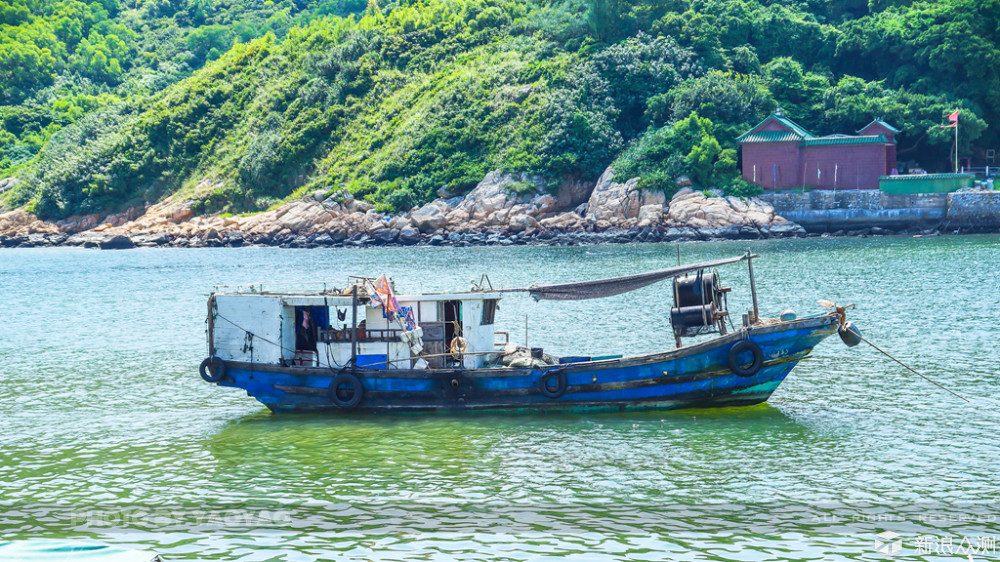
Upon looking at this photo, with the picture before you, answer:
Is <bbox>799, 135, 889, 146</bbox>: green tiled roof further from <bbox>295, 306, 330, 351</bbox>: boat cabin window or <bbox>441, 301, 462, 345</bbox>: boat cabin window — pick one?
<bbox>295, 306, 330, 351</bbox>: boat cabin window

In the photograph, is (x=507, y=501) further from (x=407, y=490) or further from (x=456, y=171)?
(x=456, y=171)

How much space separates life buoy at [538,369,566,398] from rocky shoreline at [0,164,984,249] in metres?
52.1

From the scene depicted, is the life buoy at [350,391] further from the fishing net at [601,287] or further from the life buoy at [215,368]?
the fishing net at [601,287]

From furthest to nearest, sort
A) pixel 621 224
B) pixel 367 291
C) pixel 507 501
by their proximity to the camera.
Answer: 1. pixel 621 224
2. pixel 367 291
3. pixel 507 501

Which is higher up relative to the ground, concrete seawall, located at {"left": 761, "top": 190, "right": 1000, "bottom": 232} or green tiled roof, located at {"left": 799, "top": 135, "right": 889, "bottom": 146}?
green tiled roof, located at {"left": 799, "top": 135, "right": 889, "bottom": 146}

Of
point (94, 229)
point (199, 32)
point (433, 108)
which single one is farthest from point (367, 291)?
point (199, 32)

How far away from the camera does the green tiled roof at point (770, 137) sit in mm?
71944

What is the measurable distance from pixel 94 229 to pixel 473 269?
59.8 meters

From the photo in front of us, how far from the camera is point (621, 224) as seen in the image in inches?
2953

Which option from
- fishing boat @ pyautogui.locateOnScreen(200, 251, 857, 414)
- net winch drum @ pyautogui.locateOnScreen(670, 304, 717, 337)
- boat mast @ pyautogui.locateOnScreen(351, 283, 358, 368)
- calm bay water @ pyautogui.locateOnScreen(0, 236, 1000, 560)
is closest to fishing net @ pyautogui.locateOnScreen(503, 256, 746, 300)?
fishing boat @ pyautogui.locateOnScreen(200, 251, 857, 414)

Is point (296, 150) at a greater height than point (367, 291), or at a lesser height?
greater

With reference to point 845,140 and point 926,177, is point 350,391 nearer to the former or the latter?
point 845,140

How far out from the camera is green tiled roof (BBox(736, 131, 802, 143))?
71.9 metres

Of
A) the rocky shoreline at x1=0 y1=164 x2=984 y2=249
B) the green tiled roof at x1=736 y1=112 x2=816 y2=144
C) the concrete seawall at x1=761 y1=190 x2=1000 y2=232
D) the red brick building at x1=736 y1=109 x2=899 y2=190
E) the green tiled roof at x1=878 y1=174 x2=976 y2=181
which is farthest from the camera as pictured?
the green tiled roof at x1=736 y1=112 x2=816 y2=144
